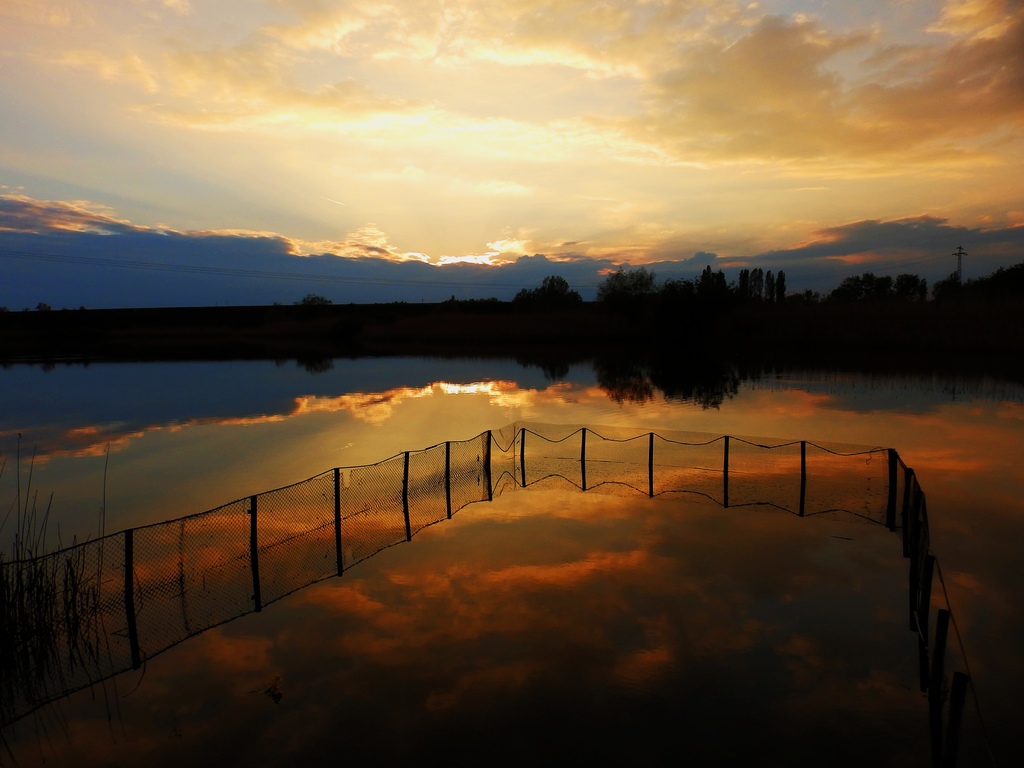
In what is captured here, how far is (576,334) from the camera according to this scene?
67.1 m

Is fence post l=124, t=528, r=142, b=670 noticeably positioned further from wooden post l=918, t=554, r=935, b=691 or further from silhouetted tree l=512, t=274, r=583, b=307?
silhouetted tree l=512, t=274, r=583, b=307

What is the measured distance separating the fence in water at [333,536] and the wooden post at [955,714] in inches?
0.5

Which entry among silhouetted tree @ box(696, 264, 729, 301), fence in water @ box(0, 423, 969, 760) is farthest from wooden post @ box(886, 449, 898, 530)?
silhouetted tree @ box(696, 264, 729, 301)

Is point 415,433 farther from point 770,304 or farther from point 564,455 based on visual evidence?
point 770,304

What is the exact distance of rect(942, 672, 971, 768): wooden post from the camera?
446 cm

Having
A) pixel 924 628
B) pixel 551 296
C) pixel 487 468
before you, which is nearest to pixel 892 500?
pixel 924 628

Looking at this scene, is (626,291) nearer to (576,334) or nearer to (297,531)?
(576,334)

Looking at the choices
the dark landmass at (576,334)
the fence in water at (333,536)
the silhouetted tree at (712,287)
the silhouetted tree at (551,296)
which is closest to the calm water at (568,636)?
the fence in water at (333,536)

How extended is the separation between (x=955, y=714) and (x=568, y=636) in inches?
184

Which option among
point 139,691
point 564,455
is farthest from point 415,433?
point 139,691

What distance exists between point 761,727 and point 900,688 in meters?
1.76

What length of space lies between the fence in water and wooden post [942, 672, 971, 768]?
0.01m

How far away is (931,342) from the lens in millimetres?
45094

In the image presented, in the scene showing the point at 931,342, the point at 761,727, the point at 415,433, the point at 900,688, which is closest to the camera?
the point at 761,727
